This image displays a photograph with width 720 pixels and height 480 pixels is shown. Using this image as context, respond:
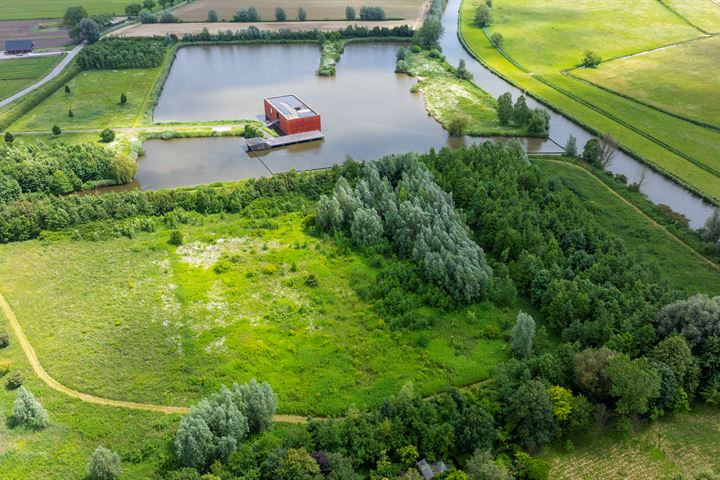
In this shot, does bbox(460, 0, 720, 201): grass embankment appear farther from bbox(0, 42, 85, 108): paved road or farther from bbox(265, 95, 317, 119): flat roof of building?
bbox(0, 42, 85, 108): paved road

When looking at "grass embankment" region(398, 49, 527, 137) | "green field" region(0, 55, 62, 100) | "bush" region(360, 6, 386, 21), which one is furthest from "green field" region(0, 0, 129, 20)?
"grass embankment" region(398, 49, 527, 137)

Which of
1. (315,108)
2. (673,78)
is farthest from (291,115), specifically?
(673,78)

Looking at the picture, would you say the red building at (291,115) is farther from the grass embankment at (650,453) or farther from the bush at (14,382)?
the grass embankment at (650,453)

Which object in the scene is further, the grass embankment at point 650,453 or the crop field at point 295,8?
the crop field at point 295,8

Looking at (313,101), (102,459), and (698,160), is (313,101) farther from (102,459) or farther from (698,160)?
(102,459)

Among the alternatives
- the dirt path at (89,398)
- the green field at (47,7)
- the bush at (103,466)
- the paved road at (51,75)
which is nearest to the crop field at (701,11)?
the dirt path at (89,398)

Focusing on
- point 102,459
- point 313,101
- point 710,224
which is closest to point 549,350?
point 710,224
